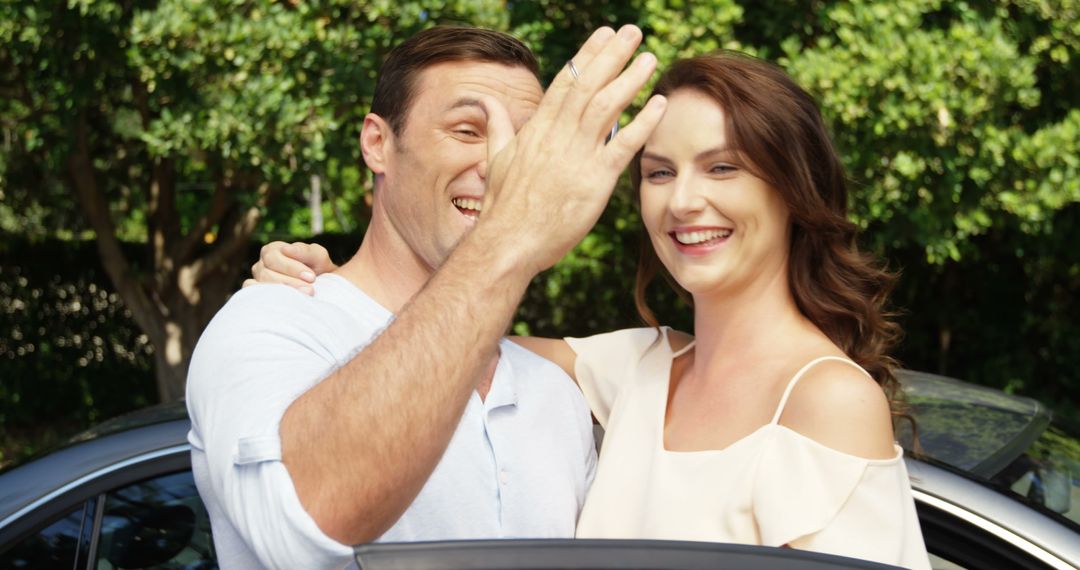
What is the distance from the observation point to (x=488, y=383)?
2.07 meters

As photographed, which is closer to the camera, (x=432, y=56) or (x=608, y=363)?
(x=432, y=56)

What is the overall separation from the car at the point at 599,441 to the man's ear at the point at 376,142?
0.76 meters

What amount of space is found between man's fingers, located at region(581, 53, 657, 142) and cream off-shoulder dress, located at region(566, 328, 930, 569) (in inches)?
27.3

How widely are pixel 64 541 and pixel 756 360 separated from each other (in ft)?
5.20

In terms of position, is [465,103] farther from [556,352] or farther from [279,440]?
[279,440]

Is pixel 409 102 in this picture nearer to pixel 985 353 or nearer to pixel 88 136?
pixel 88 136

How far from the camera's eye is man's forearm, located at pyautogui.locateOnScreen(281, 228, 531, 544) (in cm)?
124

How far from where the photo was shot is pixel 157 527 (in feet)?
7.94

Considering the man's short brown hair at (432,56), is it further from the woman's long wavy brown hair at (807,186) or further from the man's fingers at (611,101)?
the man's fingers at (611,101)

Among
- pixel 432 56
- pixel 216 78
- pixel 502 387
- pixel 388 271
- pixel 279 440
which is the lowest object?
pixel 502 387

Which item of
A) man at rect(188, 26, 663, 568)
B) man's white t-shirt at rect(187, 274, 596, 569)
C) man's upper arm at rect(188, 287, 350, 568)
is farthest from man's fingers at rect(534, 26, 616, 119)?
man's upper arm at rect(188, 287, 350, 568)

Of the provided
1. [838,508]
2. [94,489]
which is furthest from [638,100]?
[838,508]

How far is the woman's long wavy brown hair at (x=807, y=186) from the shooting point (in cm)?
200

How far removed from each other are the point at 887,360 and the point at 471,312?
3.91 ft
